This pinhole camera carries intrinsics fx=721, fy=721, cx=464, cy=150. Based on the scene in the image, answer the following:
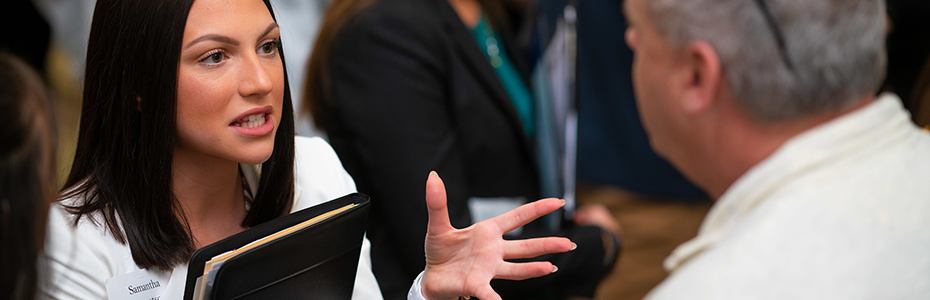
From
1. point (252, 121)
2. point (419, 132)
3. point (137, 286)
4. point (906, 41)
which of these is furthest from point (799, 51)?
point (906, 41)

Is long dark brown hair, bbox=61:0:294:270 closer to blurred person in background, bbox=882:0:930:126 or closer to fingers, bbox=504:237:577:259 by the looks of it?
fingers, bbox=504:237:577:259

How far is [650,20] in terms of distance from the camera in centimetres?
119

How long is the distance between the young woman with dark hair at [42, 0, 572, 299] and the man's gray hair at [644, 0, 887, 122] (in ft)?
1.85

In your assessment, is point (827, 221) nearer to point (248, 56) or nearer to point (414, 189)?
point (414, 189)

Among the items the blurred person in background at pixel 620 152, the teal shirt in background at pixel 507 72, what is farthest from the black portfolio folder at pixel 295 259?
the blurred person in background at pixel 620 152

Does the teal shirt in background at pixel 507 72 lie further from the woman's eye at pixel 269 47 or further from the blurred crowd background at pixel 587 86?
the woman's eye at pixel 269 47

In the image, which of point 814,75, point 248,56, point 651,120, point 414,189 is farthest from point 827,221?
point 248,56

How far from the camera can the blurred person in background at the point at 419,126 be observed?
1.03m

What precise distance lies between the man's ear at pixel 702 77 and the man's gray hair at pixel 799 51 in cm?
1

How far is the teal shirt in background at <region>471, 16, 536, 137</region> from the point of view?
61.4 inches

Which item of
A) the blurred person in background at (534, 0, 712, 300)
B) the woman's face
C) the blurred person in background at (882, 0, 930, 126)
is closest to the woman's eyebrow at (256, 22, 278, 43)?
the woman's face

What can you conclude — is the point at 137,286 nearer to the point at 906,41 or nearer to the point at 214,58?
the point at 214,58

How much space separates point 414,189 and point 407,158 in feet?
0.21

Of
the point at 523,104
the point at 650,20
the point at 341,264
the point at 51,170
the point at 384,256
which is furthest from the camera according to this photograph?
the point at 523,104
